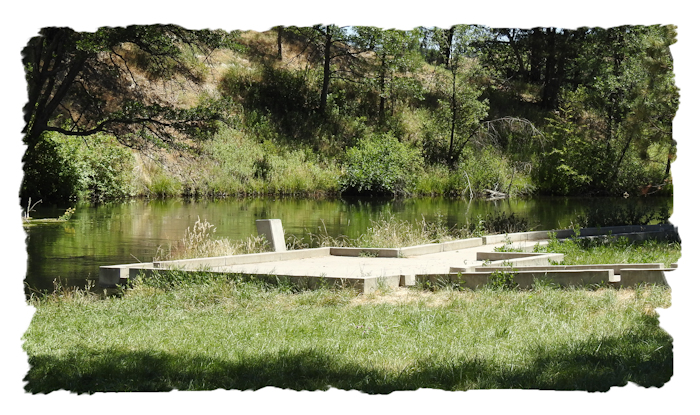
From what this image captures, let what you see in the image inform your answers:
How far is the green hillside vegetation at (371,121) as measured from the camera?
2520cm

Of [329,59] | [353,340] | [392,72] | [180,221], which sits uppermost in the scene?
[329,59]

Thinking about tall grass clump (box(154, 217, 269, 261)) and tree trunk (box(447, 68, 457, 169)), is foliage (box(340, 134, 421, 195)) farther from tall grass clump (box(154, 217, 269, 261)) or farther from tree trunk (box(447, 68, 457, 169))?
tall grass clump (box(154, 217, 269, 261))

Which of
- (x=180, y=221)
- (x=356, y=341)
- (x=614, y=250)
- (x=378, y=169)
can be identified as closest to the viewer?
(x=356, y=341)

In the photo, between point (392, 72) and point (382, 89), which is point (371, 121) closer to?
point (382, 89)

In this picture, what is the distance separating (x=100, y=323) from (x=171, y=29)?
8.91 feet

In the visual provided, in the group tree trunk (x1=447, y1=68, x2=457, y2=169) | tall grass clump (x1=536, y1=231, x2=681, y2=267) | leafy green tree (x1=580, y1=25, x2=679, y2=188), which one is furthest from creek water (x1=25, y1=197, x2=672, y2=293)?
tree trunk (x1=447, y1=68, x2=457, y2=169)

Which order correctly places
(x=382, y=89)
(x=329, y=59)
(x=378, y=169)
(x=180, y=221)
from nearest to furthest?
1. (x=180, y=221)
2. (x=378, y=169)
3. (x=329, y=59)
4. (x=382, y=89)

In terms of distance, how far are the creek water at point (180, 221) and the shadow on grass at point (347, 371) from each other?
19.3 feet

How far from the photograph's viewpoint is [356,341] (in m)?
5.23

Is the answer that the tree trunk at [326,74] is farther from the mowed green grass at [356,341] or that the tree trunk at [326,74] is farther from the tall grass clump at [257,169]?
the mowed green grass at [356,341]

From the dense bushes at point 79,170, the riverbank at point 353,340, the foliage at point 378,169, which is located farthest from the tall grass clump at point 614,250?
the foliage at point 378,169

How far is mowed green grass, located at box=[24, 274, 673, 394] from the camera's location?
4238mm

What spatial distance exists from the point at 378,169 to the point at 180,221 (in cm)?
1589

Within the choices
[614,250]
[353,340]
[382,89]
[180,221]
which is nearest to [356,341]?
[353,340]
